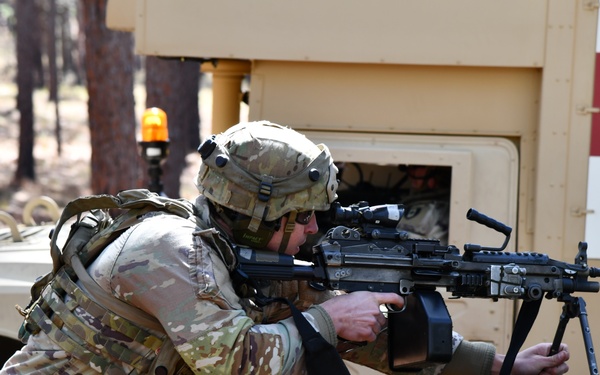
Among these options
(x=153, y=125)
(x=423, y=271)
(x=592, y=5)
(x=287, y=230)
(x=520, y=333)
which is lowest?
(x=520, y=333)

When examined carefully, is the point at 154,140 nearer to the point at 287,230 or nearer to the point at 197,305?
the point at 287,230

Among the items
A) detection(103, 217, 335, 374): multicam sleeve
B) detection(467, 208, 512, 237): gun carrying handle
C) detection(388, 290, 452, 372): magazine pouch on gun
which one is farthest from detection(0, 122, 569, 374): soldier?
detection(467, 208, 512, 237): gun carrying handle

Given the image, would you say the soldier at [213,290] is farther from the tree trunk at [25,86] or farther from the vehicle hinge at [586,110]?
the tree trunk at [25,86]

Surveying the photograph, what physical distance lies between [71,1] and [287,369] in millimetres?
28725

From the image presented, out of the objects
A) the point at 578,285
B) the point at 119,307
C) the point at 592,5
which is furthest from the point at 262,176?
the point at 592,5

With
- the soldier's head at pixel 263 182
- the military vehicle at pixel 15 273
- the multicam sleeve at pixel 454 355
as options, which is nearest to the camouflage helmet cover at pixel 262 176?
the soldier's head at pixel 263 182

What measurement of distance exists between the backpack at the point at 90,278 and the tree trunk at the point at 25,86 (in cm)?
1527

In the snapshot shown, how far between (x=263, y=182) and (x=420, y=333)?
0.71 m

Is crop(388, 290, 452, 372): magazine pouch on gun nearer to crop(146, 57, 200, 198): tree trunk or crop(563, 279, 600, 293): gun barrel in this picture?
crop(563, 279, 600, 293): gun barrel

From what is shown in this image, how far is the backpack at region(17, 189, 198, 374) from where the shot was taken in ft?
9.55

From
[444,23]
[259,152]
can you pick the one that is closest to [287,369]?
[259,152]

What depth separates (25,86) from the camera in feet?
59.6

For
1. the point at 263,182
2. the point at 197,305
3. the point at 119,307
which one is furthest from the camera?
the point at 263,182

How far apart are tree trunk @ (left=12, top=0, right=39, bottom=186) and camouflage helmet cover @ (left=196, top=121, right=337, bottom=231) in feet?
50.8
